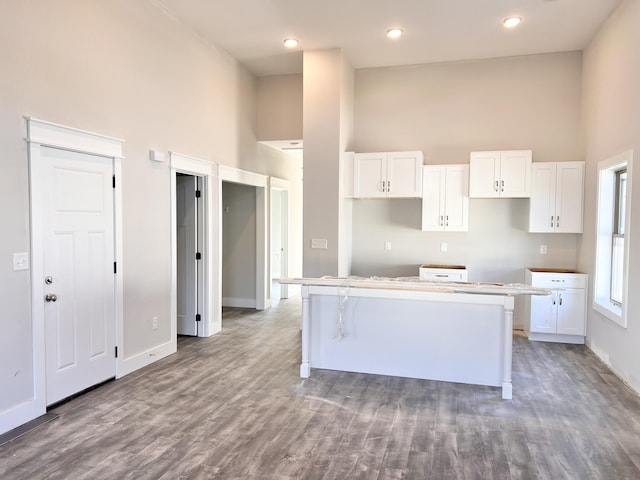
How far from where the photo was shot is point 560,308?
207 inches

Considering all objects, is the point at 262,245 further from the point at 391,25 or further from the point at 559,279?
the point at 559,279

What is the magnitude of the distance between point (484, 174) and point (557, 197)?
0.94 meters

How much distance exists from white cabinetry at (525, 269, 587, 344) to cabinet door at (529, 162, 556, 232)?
0.66 meters

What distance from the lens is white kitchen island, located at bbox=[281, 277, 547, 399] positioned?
12.2 feet

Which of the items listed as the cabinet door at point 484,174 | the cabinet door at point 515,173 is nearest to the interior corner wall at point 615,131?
the cabinet door at point 515,173

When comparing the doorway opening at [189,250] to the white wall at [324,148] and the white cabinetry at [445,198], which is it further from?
the white cabinetry at [445,198]

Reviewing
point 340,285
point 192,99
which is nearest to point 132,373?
point 340,285

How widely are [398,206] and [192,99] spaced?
3.15 meters

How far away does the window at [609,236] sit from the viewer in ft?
15.0

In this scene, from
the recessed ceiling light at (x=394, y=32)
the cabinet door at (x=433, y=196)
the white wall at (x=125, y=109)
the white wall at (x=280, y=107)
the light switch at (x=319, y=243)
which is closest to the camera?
the white wall at (x=125, y=109)

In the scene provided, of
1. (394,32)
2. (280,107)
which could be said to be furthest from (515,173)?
(280,107)

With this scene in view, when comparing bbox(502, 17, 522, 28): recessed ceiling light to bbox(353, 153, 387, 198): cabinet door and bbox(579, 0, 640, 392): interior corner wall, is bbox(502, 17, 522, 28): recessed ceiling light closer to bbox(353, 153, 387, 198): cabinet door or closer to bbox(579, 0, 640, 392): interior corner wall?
bbox(579, 0, 640, 392): interior corner wall

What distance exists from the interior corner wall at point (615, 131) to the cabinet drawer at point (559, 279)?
0.14 meters

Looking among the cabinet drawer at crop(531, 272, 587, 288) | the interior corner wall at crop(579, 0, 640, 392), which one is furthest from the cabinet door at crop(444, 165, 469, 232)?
the interior corner wall at crop(579, 0, 640, 392)
